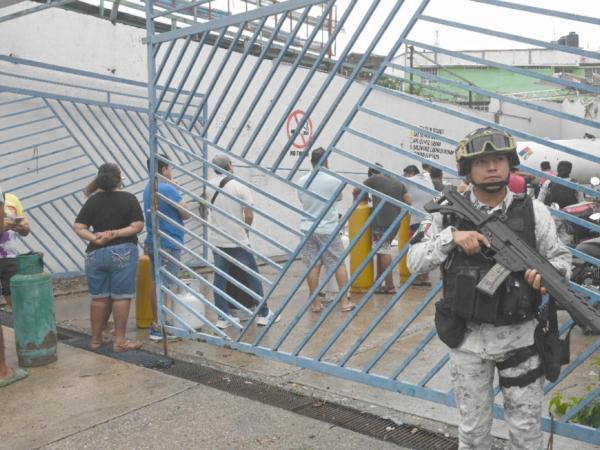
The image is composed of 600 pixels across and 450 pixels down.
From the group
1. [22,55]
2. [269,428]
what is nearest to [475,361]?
Result: [269,428]

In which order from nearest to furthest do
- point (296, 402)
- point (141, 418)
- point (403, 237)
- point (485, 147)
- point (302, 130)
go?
1. point (485, 147)
2. point (141, 418)
3. point (296, 402)
4. point (403, 237)
5. point (302, 130)

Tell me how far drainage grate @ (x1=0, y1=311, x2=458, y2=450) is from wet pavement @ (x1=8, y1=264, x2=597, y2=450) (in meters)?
0.09

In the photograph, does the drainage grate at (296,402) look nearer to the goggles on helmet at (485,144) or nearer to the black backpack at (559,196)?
the goggles on helmet at (485,144)

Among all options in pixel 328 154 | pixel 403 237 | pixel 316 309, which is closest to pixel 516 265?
pixel 328 154

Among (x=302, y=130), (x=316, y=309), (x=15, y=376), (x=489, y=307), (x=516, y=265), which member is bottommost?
(x=316, y=309)

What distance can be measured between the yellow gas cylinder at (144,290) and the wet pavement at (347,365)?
0.20 m

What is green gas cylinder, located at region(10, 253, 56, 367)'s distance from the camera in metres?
4.96

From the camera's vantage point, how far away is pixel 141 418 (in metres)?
3.91

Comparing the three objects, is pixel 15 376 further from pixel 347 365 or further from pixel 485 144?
pixel 485 144

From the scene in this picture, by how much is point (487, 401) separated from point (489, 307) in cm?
48

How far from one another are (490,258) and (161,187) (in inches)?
150

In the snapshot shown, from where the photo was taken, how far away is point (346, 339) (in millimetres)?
5637

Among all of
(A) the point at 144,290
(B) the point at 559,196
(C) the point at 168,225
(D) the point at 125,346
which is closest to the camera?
(D) the point at 125,346

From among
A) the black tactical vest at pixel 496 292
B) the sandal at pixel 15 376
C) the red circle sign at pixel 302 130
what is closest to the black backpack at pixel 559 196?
the red circle sign at pixel 302 130
